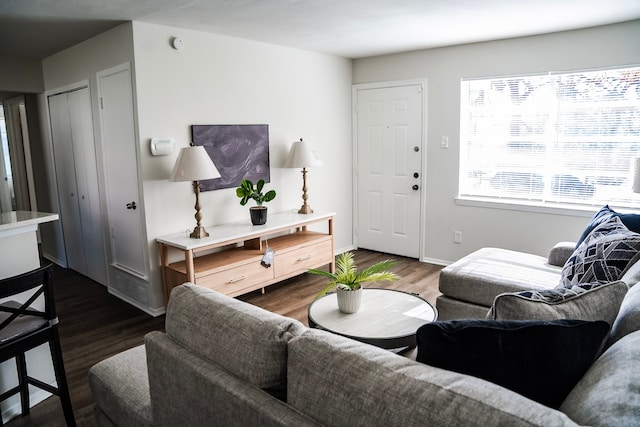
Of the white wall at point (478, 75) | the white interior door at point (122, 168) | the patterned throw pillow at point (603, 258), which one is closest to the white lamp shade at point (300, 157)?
the white wall at point (478, 75)

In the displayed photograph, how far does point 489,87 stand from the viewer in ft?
14.8

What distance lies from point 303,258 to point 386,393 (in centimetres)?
334

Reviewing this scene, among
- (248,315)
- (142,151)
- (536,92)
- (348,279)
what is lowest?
(348,279)

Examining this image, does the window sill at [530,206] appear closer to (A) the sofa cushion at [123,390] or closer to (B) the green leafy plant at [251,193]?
(B) the green leafy plant at [251,193]

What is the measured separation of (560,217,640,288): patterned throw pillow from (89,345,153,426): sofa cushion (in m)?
1.93

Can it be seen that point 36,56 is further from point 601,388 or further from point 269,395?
point 601,388

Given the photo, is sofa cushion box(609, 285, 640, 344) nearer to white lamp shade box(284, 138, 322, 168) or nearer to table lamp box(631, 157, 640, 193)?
table lamp box(631, 157, 640, 193)

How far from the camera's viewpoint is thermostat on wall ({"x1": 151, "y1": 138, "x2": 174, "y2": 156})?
140 inches

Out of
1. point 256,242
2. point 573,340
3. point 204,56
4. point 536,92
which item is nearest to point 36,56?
point 204,56

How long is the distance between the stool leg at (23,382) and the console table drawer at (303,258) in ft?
6.90

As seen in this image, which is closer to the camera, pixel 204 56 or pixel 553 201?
pixel 204 56

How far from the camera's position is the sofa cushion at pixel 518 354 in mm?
1115

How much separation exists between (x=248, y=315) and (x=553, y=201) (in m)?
3.82

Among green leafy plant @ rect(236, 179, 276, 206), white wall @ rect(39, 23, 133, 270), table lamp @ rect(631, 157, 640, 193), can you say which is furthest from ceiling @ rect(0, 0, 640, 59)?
green leafy plant @ rect(236, 179, 276, 206)
